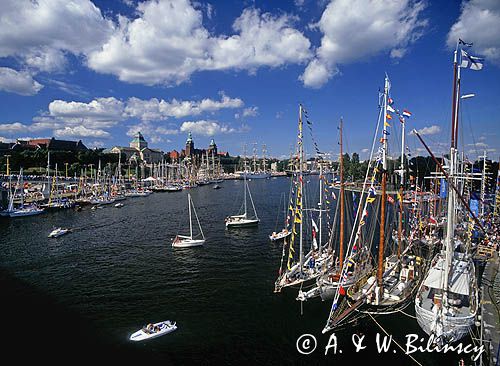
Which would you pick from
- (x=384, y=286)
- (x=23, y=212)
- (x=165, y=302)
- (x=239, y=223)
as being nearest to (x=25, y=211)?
(x=23, y=212)

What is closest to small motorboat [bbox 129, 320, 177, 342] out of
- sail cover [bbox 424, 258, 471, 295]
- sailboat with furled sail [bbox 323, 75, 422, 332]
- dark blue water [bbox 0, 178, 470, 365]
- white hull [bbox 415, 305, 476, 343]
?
dark blue water [bbox 0, 178, 470, 365]

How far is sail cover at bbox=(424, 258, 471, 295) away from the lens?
73.1ft

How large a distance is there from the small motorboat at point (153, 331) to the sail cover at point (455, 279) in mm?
20203

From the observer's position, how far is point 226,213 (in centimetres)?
8781

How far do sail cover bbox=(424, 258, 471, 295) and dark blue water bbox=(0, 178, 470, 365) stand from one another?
422 centimetres

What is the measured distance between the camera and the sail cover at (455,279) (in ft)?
73.1

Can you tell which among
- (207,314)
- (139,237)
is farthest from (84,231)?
(207,314)

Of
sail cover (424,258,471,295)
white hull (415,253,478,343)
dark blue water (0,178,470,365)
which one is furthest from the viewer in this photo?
dark blue water (0,178,470,365)

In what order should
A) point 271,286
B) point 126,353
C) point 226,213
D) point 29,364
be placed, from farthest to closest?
point 226,213 < point 271,286 < point 126,353 < point 29,364

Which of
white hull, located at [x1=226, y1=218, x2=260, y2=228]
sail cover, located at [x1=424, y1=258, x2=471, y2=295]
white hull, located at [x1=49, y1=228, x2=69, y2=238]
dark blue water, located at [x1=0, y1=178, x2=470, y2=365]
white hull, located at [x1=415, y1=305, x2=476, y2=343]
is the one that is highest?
sail cover, located at [x1=424, y1=258, x2=471, y2=295]

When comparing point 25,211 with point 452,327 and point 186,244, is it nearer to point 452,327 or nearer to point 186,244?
point 186,244

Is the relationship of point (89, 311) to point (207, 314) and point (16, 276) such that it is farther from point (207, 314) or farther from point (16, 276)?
point (16, 276)

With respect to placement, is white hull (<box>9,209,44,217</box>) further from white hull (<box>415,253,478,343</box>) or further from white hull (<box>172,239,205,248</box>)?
white hull (<box>415,253,478,343</box>)

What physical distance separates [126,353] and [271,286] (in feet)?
52.5
